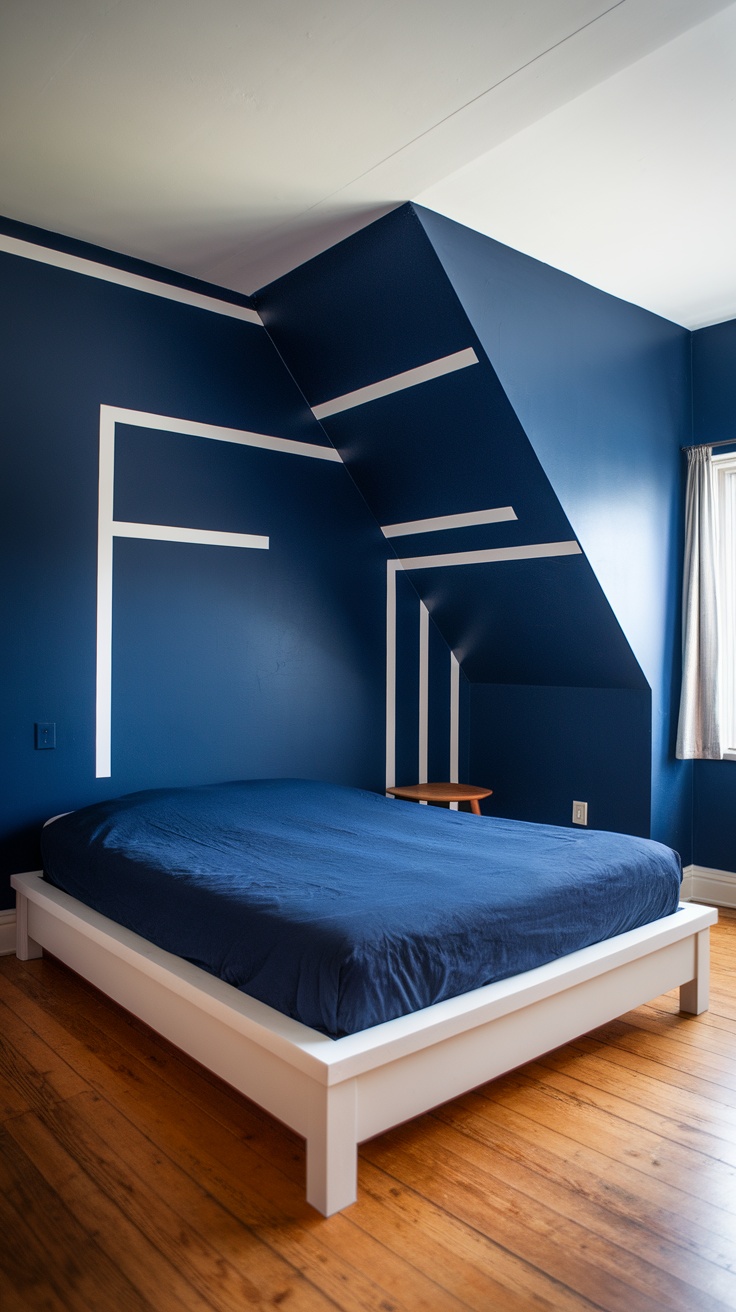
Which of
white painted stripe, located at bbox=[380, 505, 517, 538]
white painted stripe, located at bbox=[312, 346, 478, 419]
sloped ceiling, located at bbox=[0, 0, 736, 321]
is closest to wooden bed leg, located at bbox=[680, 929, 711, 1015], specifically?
white painted stripe, located at bbox=[380, 505, 517, 538]

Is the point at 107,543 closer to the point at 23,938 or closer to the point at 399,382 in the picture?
the point at 399,382

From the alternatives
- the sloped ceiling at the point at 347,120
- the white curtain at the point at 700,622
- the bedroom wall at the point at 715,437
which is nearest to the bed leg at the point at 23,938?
the sloped ceiling at the point at 347,120

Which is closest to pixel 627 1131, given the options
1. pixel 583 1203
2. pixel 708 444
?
pixel 583 1203

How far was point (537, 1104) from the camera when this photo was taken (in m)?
2.06

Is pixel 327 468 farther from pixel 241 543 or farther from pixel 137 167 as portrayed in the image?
pixel 137 167

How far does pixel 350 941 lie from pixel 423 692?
2578 mm

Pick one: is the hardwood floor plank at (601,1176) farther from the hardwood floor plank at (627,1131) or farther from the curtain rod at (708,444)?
the curtain rod at (708,444)

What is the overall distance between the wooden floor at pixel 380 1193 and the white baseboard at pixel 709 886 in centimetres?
153

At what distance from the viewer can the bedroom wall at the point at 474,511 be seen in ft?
9.98

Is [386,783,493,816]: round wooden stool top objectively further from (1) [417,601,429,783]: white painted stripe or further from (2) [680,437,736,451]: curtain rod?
(2) [680,437,736,451]: curtain rod

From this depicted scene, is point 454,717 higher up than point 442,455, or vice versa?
point 442,455

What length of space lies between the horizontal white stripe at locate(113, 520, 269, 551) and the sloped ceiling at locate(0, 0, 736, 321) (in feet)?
3.24

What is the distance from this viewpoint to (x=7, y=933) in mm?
2932

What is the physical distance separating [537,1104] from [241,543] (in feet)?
7.53
